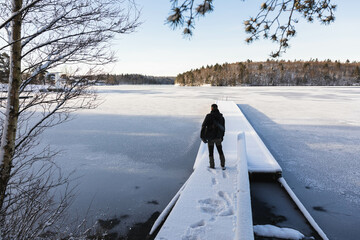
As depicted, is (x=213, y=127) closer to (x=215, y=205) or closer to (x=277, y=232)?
(x=215, y=205)

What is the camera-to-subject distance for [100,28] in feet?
9.72

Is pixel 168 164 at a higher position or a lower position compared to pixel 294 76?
lower

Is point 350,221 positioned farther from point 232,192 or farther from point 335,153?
point 335,153

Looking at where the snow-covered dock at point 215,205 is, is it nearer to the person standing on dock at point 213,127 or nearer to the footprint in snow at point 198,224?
the footprint in snow at point 198,224

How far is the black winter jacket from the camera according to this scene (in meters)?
4.80

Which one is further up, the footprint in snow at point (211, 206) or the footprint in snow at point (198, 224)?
the footprint in snow at point (211, 206)

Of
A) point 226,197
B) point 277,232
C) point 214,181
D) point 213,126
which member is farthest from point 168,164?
point 277,232

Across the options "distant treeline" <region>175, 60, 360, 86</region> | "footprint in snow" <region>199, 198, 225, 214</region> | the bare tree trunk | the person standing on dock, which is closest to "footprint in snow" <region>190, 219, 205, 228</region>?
"footprint in snow" <region>199, 198, 225, 214</region>

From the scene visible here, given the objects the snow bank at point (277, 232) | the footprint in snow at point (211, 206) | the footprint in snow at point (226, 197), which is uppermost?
the footprint in snow at point (226, 197)

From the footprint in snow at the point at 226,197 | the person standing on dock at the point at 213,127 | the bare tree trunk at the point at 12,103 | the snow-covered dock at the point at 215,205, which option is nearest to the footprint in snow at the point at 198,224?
the snow-covered dock at the point at 215,205

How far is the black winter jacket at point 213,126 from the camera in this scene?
4.80 m

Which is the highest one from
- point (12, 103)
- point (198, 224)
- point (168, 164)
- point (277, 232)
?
point (12, 103)

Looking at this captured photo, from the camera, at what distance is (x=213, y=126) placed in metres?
4.88

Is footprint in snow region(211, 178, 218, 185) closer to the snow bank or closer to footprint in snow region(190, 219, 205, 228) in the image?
the snow bank
